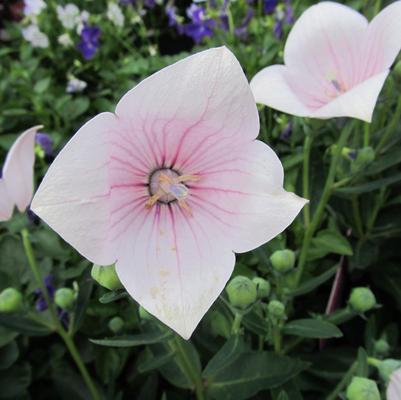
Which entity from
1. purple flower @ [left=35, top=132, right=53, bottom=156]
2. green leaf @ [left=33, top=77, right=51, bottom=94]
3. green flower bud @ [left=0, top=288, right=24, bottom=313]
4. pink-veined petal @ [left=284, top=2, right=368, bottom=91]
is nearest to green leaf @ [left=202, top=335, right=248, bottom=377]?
green flower bud @ [left=0, top=288, right=24, bottom=313]

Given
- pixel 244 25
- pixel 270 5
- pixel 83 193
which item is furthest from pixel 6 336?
pixel 270 5

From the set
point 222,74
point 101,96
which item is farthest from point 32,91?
point 222,74

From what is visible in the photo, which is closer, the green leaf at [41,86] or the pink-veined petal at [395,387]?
the pink-veined petal at [395,387]

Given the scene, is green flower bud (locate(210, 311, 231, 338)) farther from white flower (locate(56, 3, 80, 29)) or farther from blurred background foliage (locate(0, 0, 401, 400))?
white flower (locate(56, 3, 80, 29))

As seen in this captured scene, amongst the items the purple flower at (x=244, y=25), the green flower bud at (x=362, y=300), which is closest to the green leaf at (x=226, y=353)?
the green flower bud at (x=362, y=300)

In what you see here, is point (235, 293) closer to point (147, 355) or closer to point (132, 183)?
point (132, 183)

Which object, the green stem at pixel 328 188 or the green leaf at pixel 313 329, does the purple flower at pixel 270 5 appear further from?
the green leaf at pixel 313 329

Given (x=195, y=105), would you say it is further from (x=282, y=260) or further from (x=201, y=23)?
(x=201, y=23)
